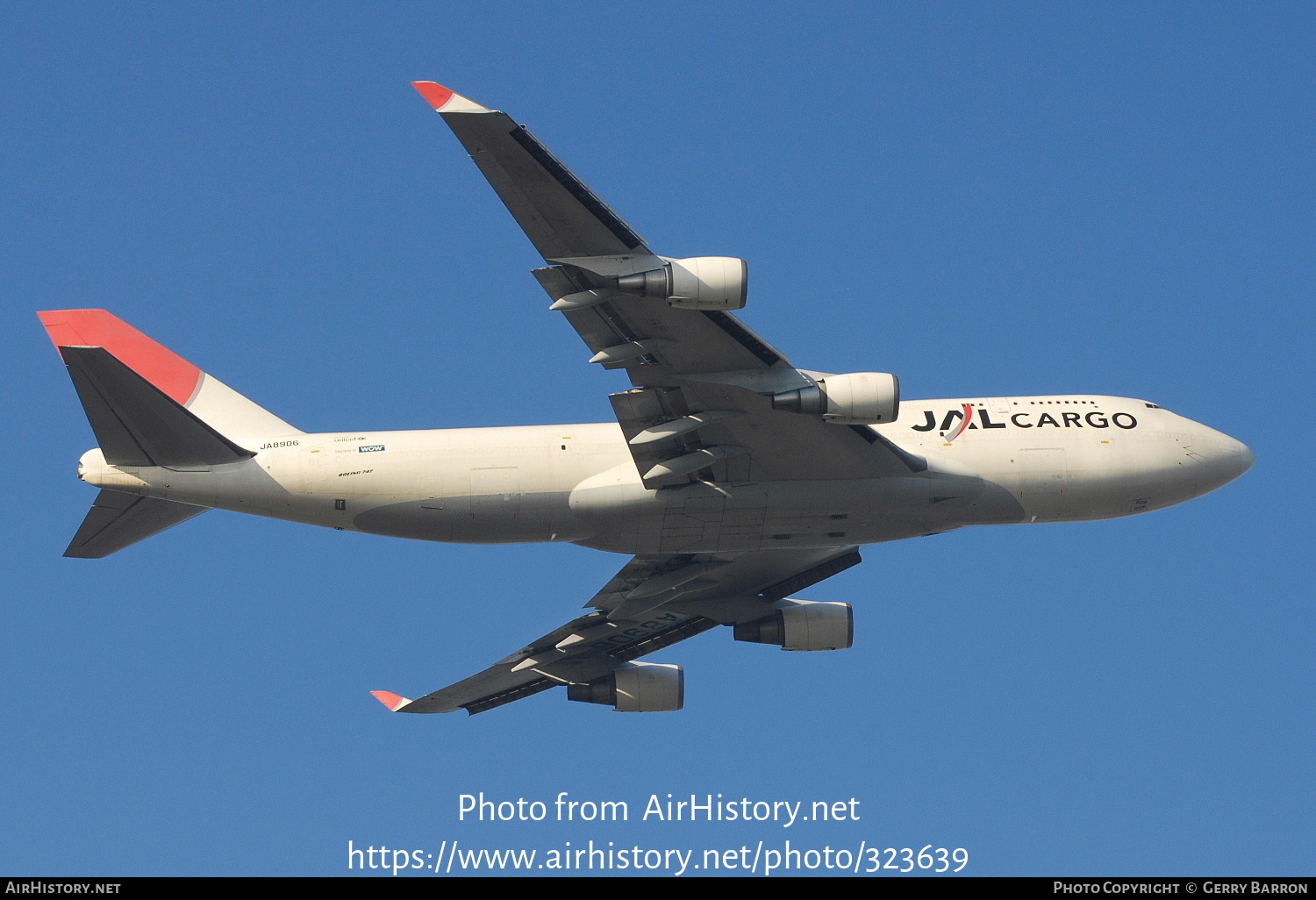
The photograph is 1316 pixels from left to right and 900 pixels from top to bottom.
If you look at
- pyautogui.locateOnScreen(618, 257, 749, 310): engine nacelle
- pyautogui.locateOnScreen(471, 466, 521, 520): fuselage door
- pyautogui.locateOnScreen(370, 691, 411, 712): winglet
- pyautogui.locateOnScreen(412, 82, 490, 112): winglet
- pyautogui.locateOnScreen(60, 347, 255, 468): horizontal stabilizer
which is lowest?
pyautogui.locateOnScreen(370, 691, 411, 712): winglet

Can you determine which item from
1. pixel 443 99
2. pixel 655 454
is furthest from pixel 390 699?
pixel 443 99

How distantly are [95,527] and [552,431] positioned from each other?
1260 centimetres

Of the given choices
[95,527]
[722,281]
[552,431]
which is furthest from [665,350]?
[95,527]

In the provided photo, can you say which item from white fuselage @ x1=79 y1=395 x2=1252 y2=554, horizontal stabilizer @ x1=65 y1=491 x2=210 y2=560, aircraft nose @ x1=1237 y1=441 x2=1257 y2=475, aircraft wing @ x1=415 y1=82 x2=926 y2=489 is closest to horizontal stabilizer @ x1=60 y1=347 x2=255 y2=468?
white fuselage @ x1=79 y1=395 x2=1252 y2=554

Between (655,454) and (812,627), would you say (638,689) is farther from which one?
(655,454)

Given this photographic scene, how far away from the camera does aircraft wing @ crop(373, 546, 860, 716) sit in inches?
1702

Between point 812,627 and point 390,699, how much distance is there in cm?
1411

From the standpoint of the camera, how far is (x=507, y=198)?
3139 centimetres

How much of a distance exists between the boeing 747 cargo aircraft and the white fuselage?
0.18ft

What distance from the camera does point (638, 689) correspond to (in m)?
47.3

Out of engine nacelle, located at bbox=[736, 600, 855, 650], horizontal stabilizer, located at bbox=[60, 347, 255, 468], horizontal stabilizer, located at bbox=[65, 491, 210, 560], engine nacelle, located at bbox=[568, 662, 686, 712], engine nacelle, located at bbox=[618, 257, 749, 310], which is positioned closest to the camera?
engine nacelle, located at bbox=[618, 257, 749, 310]

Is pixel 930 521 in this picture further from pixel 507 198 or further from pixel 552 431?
pixel 507 198

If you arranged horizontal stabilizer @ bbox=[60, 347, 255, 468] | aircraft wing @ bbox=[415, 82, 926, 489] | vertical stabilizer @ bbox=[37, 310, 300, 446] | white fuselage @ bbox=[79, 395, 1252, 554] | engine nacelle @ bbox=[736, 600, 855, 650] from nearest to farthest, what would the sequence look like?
aircraft wing @ bbox=[415, 82, 926, 489] → horizontal stabilizer @ bbox=[60, 347, 255, 468] → white fuselage @ bbox=[79, 395, 1252, 554] → vertical stabilizer @ bbox=[37, 310, 300, 446] → engine nacelle @ bbox=[736, 600, 855, 650]

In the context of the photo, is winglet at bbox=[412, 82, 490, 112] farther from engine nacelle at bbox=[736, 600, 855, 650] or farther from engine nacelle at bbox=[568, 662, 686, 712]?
engine nacelle at bbox=[568, 662, 686, 712]
